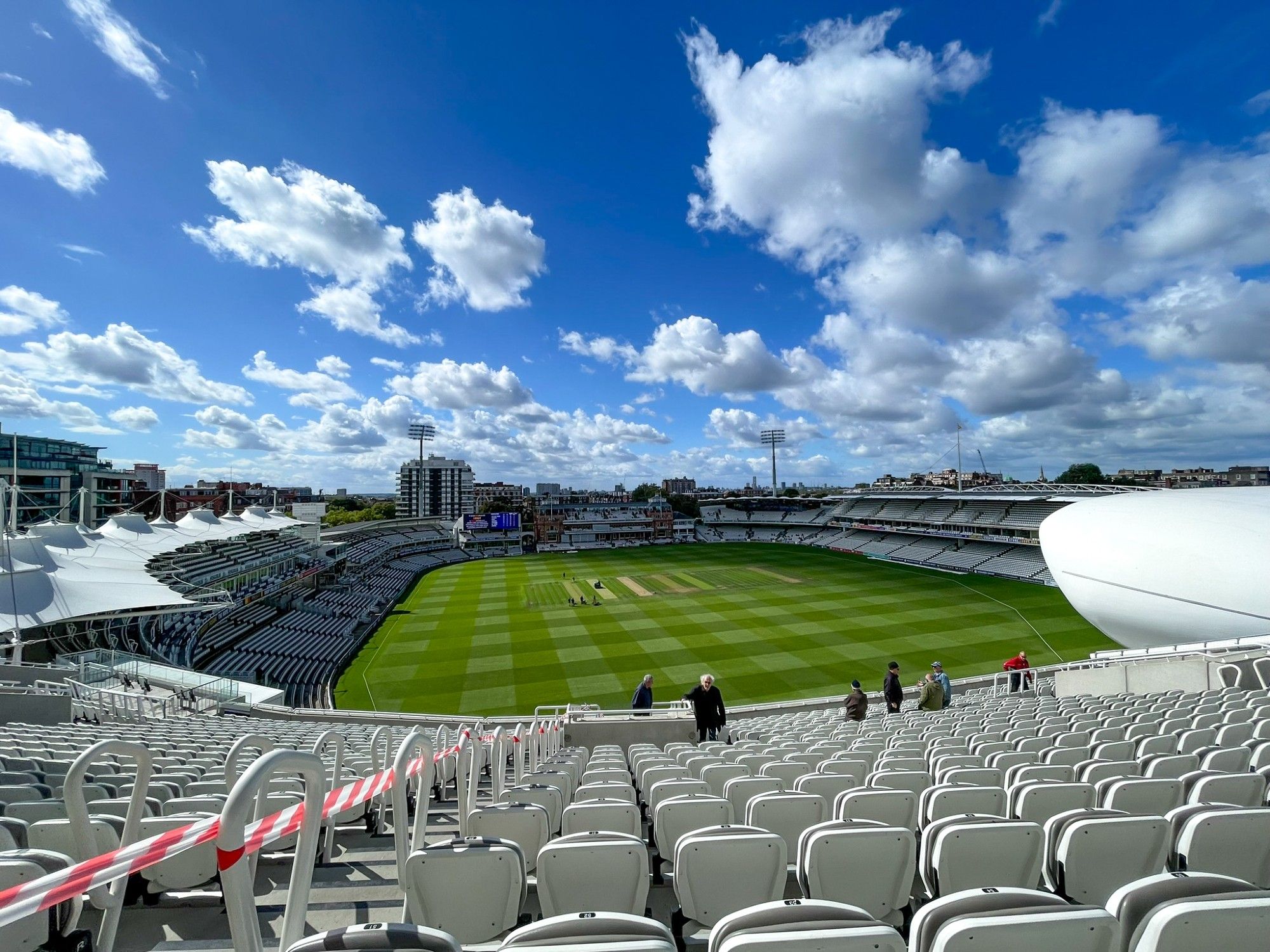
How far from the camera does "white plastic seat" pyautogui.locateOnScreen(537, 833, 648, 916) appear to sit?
2627mm

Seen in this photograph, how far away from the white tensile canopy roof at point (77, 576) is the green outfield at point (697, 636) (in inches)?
418

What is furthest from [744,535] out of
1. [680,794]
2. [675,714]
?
[680,794]

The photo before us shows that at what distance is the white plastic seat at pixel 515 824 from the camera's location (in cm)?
358

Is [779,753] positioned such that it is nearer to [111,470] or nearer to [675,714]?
[675,714]

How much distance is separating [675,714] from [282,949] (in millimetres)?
11707

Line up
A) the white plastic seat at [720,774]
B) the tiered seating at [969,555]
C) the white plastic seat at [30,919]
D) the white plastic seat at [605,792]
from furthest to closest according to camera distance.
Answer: the tiered seating at [969,555] → the white plastic seat at [720,774] → the white plastic seat at [605,792] → the white plastic seat at [30,919]

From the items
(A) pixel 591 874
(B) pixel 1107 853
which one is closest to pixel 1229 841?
(B) pixel 1107 853

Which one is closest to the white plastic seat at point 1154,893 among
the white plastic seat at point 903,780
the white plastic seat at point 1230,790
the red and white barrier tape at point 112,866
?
the white plastic seat at point 1230,790

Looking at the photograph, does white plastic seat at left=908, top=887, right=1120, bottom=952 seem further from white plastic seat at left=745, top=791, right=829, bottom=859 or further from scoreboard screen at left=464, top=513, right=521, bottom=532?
scoreboard screen at left=464, top=513, right=521, bottom=532

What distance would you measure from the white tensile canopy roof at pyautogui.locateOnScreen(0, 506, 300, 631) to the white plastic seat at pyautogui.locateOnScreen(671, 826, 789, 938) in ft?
78.3

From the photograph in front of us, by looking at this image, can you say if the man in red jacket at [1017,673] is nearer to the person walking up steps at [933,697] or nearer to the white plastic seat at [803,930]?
the person walking up steps at [933,697]

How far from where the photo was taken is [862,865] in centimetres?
274

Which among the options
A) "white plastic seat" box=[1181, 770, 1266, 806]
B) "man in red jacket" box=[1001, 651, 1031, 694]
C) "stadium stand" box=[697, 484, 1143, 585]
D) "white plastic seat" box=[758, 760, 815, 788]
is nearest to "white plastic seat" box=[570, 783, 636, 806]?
"white plastic seat" box=[758, 760, 815, 788]

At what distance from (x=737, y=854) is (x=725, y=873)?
143 mm
